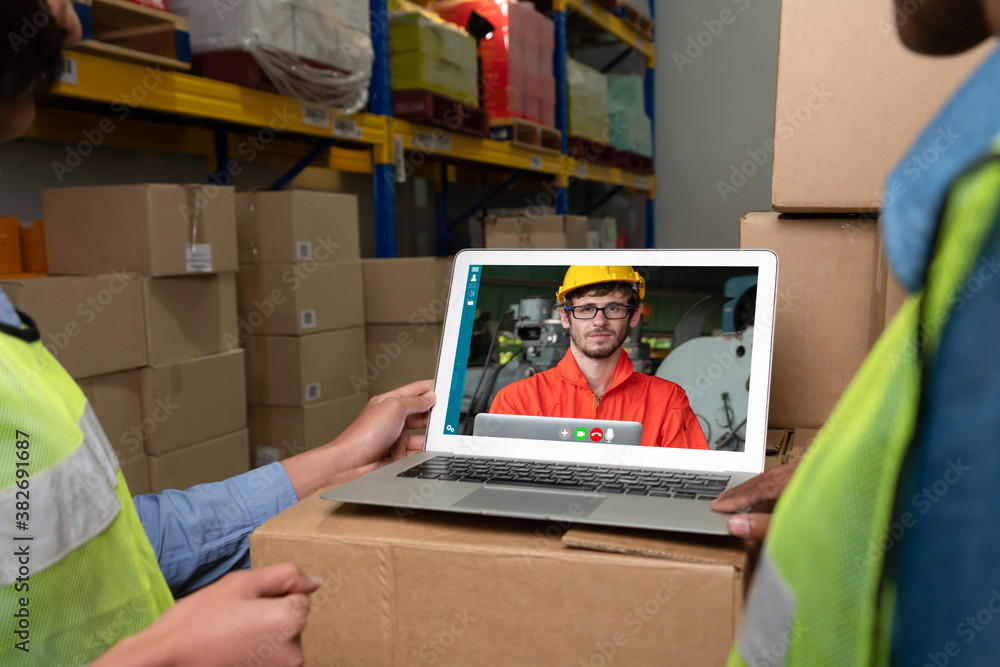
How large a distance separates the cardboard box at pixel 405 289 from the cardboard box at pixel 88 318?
0.96 m

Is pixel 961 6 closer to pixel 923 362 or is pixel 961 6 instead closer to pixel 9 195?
pixel 923 362

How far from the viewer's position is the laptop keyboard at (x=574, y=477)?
65cm

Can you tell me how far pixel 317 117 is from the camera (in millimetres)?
2330

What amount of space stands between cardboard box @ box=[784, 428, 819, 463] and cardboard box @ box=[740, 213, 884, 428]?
32mm

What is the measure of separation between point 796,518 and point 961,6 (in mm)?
265

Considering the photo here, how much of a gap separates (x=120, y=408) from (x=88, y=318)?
0.23 m

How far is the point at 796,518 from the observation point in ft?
0.82

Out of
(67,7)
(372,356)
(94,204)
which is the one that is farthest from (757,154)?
Answer: (67,7)

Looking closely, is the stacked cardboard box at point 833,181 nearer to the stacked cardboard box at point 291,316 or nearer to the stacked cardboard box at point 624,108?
the stacked cardboard box at point 291,316

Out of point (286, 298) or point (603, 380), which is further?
point (286, 298)

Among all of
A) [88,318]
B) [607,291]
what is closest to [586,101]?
[88,318]

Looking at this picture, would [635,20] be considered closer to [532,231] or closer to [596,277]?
[532,231]

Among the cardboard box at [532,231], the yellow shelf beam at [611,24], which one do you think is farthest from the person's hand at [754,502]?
the yellow shelf beam at [611,24]

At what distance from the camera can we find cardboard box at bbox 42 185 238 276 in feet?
5.78
